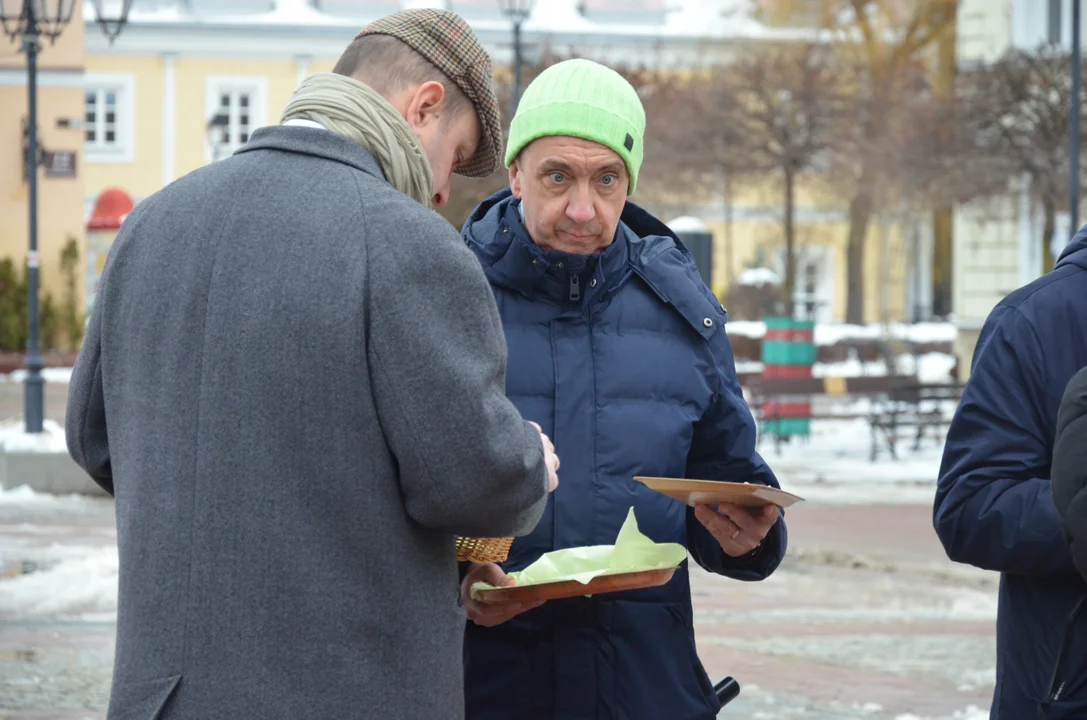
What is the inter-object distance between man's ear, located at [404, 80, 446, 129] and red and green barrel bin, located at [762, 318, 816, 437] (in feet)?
57.1

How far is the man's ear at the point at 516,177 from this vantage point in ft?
10.2

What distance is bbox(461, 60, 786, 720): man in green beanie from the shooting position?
2914 mm

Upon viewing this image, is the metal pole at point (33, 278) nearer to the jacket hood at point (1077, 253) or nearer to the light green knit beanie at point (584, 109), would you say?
the light green knit beanie at point (584, 109)

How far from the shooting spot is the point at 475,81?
8.50 feet

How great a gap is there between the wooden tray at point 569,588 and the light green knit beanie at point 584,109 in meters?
0.75

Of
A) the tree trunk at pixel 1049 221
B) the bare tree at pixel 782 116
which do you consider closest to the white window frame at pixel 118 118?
the bare tree at pixel 782 116

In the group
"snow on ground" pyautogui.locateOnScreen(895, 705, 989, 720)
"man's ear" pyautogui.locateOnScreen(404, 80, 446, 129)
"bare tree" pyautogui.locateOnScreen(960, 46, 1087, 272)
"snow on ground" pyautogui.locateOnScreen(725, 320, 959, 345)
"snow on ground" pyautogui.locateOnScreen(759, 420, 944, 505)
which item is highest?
"bare tree" pyautogui.locateOnScreen(960, 46, 1087, 272)

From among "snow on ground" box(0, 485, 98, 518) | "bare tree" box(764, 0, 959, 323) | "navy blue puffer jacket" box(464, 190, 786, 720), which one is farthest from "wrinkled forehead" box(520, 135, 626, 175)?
"bare tree" box(764, 0, 959, 323)

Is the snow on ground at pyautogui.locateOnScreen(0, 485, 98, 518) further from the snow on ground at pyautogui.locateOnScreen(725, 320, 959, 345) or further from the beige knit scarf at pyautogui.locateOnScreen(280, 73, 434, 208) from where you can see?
the snow on ground at pyautogui.locateOnScreen(725, 320, 959, 345)

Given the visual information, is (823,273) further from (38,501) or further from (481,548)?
(481,548)

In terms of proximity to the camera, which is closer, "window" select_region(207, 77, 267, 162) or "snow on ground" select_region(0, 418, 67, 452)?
"snow on ground" select_region(0, 418, 67, 452)

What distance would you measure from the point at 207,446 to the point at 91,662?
563 cm

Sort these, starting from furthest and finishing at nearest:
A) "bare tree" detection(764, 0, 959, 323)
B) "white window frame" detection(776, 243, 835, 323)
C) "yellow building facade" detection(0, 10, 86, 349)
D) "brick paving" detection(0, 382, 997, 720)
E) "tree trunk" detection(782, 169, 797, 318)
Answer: "white window frame" detection(776, 243, 835, 323), "bare tree" detection(764, 0, 959, 323), "yellow building facade" detection(0, 10, 86, 349), "tree trunk" detection(782, 169, 797, 318), "brick paving" detection(0, 382, 997, 720)

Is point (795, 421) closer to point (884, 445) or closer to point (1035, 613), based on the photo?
point (884, 445)
